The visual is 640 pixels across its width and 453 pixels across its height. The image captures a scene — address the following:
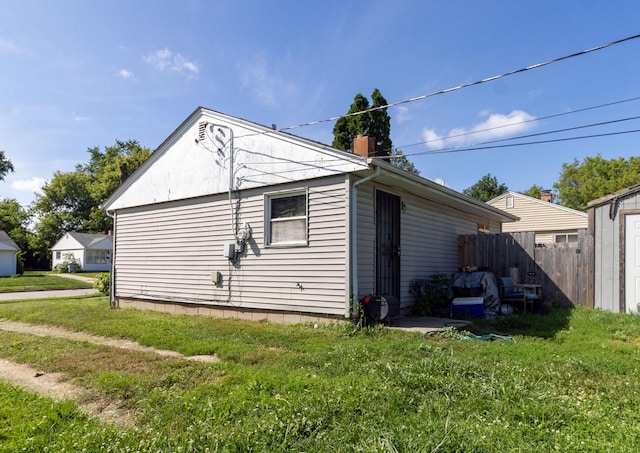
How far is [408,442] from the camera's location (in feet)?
7.89

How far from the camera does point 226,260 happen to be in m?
8.52

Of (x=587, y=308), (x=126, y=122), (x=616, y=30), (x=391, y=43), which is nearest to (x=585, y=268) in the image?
(x=587, y=308)

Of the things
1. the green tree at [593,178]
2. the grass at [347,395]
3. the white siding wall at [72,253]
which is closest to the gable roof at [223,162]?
the grass at [347,395]

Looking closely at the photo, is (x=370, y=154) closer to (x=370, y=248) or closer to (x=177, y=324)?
(x=370, y=248)

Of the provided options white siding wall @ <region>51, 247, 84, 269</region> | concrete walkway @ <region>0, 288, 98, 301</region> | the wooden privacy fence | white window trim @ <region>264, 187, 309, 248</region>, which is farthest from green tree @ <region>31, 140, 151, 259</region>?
the wooden privacy fence

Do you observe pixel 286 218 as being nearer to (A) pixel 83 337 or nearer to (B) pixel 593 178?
(A) pixel 83 337

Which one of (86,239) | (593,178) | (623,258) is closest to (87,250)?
(86,239)

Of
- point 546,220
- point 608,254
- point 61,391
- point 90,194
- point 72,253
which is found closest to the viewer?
point 61,391

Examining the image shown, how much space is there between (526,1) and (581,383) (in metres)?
7.39

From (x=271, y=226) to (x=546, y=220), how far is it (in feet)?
56.1

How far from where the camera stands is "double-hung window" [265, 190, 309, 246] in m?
7.45

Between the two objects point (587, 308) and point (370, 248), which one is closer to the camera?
point (370, 248)

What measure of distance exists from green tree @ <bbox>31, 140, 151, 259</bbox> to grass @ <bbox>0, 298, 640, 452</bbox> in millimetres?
40255

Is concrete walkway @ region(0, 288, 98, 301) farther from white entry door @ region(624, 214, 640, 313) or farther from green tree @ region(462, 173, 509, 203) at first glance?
green tree @ region(462, 173, 509, 203)
